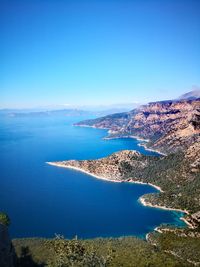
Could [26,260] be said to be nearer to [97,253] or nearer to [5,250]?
[97,253]

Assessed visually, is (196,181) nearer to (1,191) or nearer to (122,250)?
(122,250)

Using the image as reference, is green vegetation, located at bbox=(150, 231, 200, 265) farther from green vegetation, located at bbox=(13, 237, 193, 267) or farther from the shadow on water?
the shadow on water

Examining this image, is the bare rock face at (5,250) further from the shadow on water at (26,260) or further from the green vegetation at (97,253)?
the shadow on water at (26,260)

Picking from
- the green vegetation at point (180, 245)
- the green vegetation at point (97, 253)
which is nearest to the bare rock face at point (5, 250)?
the green vegetation at point (97, 253)

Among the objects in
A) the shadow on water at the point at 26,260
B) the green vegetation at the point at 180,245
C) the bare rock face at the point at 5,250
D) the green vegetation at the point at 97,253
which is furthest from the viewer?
the green vegetation at the point at 180,245

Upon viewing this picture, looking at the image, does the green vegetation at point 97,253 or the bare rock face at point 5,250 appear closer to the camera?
the green vegetation at point 97,253

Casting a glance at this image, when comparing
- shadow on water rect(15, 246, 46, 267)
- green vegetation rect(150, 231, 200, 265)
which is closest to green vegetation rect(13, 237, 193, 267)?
shadow on water rect(15, 246, 46, 267)

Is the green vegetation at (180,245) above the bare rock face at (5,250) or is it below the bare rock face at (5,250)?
below

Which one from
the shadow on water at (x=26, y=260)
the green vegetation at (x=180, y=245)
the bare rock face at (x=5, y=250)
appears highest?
the bare rock face at (x=5, y=250)

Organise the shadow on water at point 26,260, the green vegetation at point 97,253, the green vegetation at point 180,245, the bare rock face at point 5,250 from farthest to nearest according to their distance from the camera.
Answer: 1. the green vegetation at point 180,245
2. the shadow on water at point 26,260
3. the bare rock face at point 5,250
4. the green vegetation at point 97,253

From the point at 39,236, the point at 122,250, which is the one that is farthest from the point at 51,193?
the point at 122,250
